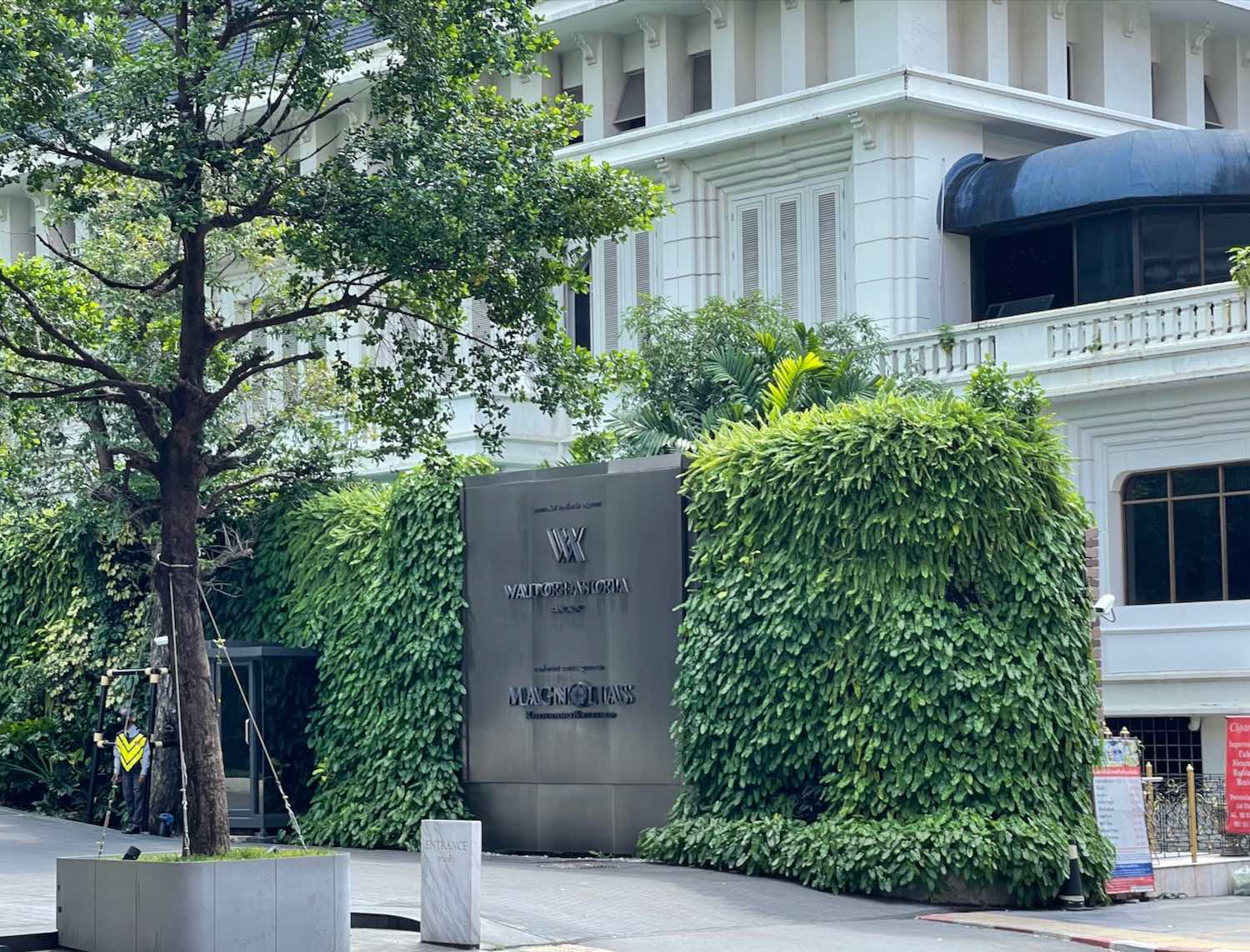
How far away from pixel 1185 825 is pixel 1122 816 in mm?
4488

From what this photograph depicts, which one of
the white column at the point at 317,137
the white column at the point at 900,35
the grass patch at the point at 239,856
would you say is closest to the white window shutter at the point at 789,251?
the white column at the point at 900,35

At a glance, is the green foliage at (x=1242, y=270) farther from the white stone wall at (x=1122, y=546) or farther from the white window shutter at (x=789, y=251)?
the white window shutter at (x=789, y=251)

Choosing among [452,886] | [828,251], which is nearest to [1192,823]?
[452,886]

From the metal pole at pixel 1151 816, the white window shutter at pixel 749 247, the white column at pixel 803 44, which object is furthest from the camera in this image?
the white window shutter at pixel 749 247

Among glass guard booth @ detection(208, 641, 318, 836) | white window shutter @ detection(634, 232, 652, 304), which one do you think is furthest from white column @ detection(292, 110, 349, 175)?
glass guard booth @ detection(208, 641, 318, 836)

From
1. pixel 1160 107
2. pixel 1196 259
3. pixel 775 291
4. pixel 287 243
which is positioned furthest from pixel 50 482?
pixel 1160 107

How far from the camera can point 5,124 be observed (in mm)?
16500

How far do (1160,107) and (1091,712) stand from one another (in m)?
22.1

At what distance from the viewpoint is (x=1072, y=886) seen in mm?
19484

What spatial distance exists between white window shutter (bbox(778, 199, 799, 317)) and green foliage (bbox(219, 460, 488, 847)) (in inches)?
467

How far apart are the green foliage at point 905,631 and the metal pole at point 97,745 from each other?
9.15m

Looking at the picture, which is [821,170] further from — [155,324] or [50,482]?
[155,324]

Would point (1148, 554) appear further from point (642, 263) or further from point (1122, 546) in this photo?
point (642, 263)

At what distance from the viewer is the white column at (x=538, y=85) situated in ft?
129
